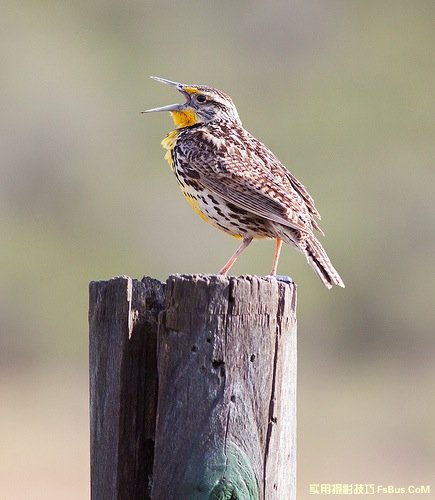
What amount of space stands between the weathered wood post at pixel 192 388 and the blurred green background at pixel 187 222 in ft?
26.9

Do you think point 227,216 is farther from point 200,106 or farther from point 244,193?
point 200,106

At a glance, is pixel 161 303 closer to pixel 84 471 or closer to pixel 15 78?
pixel 84 471

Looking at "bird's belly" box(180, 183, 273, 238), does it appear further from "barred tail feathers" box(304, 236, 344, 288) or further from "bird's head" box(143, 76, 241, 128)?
"bird's head" box(143, 76, 241, 128)

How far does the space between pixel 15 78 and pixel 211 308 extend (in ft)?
66.9

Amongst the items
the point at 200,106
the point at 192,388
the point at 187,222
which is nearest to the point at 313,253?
the point at 200,106

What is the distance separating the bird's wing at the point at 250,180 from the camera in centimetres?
638

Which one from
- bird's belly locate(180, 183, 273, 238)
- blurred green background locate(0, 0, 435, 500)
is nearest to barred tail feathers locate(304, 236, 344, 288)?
bird's belly locate(180, 183, 273, 238)

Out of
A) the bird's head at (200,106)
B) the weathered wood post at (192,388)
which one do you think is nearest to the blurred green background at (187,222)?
the bird's head at (200,106)

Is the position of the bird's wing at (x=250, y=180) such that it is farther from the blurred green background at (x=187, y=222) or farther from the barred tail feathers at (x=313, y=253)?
the blurred green background at (x=187, y=222)

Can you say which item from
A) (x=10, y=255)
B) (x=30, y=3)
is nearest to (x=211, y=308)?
(x=10, y=255)

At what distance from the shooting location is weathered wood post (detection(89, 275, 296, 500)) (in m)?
3.87

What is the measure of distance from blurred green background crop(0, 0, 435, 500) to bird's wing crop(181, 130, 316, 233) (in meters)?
5.87

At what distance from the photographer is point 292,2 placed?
35.0 metres

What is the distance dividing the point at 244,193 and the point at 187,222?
11947 millimetres
